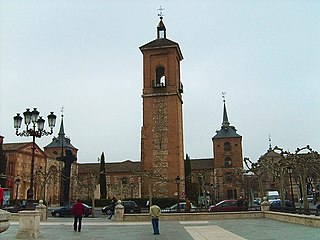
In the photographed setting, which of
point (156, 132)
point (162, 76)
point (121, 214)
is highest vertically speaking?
point (162, 76)

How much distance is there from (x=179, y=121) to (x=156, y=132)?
11.2 ft

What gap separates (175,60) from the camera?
1869 inches

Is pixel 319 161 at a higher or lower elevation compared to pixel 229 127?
lower

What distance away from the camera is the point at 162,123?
45812 mm

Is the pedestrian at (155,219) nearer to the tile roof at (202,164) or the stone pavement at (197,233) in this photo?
the stone pavement at (197,233)

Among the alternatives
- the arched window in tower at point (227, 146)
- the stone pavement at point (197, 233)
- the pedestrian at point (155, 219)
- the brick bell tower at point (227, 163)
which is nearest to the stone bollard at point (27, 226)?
the stone pavement at point (197, 233)

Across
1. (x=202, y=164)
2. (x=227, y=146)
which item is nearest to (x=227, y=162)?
(x=227, y=146)

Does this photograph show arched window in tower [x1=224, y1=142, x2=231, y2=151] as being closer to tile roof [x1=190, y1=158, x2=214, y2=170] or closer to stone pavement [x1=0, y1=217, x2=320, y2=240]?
tile roof [x1=190, y1=158, x2=214, y2=170]

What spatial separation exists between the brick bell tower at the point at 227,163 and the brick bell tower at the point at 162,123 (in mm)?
24662

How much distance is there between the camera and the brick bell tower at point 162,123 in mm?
44625

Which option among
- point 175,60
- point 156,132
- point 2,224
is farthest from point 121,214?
point 175,60

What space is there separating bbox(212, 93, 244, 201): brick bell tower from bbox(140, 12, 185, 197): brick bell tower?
24.7m

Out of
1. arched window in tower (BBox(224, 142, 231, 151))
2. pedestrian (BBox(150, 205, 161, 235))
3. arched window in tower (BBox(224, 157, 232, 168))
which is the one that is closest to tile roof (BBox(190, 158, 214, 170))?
arched window in tower (BBox(224, 157, 232, 168))

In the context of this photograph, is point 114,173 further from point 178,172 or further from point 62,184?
point 178,172
